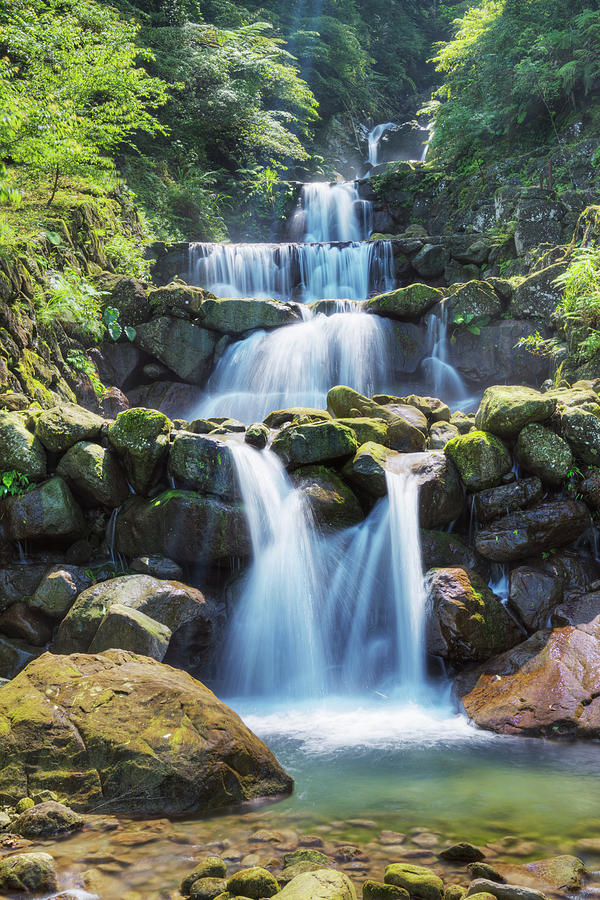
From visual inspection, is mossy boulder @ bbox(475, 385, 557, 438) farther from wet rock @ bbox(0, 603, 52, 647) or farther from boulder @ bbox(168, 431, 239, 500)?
wet rock @ bbox(0, 603, 52, 647)

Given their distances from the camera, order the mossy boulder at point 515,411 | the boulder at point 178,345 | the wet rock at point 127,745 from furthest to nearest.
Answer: the boulder at point 178,345 → the mossy boulder at point 515,411 → the wet rock at point 127,745

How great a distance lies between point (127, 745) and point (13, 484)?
13.6 ft

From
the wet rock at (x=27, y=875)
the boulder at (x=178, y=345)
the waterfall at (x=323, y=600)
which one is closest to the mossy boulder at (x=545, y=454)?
the waterfall at (x=323, y=600)

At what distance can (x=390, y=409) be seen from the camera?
8.85 meters

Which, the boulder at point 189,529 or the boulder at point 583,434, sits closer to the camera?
the boulder at point 189,529

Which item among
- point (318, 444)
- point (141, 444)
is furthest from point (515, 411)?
point (141, 444)

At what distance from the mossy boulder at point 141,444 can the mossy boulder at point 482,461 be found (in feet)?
11.3

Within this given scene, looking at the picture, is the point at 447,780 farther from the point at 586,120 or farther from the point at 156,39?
the point at 156,39

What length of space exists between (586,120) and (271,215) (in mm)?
9896

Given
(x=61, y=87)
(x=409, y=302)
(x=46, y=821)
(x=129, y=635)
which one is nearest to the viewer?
→ (x=46, y=821)

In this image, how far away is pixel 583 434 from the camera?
6.91 meters

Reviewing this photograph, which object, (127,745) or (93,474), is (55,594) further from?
(127,745)

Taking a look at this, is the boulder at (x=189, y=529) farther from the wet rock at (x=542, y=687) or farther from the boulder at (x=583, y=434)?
the boulder at (x=583, y=434)

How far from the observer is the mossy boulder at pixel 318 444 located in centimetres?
726
